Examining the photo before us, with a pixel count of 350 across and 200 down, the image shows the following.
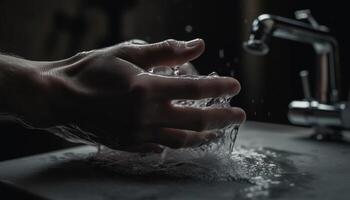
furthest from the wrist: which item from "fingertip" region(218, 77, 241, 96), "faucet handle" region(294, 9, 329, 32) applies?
"faucet handle" region(294, 9, 329, 32)

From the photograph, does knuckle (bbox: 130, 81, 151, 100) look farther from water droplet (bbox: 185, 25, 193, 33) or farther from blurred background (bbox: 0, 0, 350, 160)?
water droplet (bbox: 185, 25, 193, 33)

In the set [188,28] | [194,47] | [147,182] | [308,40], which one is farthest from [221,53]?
[147,182]

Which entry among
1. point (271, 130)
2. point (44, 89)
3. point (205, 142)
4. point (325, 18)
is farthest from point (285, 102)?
point (44, 89)


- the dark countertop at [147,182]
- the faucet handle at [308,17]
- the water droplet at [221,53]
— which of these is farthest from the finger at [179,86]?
the faucet handle at [308,17]

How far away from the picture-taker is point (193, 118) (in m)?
0.46

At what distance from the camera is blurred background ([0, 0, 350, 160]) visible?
89 centimetres

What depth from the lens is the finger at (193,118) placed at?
0.46 metres

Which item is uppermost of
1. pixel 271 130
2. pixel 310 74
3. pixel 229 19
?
pixel 229 19

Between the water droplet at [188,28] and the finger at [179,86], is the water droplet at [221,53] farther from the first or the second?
the finger at [179,86]

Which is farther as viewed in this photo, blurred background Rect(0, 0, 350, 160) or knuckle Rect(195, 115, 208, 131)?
blurred background Rect(0, 0, 350, 160)

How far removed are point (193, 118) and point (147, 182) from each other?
93 millimetres

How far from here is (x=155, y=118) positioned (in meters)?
0.46

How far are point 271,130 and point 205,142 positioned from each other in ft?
1.50

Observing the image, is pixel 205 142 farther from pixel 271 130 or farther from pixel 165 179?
pixel 271 130
